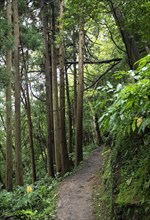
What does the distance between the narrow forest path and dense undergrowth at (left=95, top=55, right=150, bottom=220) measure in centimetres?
38

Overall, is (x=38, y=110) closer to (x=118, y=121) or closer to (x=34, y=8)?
(x=34, y=8)

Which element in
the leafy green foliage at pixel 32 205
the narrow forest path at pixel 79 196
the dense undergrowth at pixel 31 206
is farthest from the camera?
the leafy green foliage at pixel 32 205

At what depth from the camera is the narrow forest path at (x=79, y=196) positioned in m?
6.32

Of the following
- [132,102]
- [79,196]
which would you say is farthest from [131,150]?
[79,196]

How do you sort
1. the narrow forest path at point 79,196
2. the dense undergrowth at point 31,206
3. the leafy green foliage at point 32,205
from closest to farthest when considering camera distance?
the narrow forest path at point 79,196 → the dense undergrowth at point 31,206 → the leafy green foliage at point 32,205

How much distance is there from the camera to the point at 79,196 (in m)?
7.85

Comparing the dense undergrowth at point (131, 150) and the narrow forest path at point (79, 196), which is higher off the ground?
the dense undergrowth at point (131, 150)

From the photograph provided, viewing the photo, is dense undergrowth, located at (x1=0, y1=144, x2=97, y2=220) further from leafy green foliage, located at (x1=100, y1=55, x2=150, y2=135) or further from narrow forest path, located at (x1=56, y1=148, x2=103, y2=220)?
leafy green foliage, located at (x1=100, y1=55, x2=150, y2=135)

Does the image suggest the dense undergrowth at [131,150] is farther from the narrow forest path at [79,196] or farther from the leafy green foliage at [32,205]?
the leafy green foliage at [32,205]

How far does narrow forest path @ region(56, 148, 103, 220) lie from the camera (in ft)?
20.7

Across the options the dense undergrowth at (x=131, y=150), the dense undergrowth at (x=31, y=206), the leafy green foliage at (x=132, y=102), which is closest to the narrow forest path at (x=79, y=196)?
the dense undergrowth at (x=31, y=206)

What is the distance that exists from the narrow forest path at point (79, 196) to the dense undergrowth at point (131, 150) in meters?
0.38

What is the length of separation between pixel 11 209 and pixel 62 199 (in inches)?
62.9

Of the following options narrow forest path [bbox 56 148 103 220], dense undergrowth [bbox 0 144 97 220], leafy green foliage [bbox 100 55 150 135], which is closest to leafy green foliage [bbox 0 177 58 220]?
dense undergrowth [bbox 0 144 97 220]
